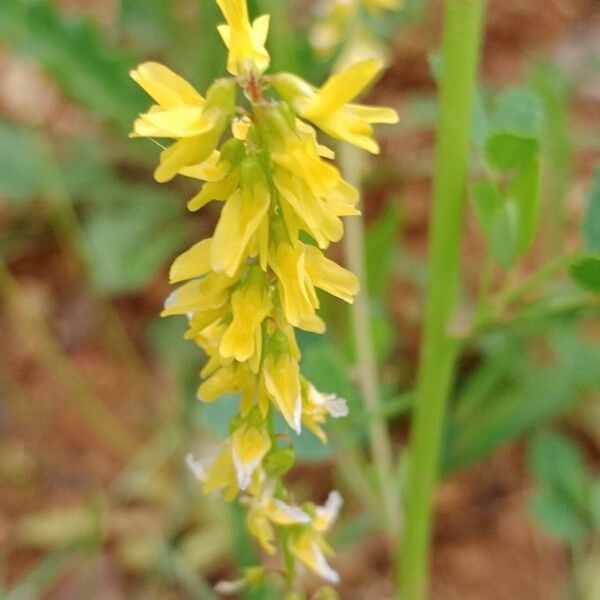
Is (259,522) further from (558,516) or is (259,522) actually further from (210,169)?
(558,516)

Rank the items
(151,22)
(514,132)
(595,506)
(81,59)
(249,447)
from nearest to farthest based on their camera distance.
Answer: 1. (249,447)
2. (514,132)
3. (595,506)
4. (81,59)
5. (151,22)

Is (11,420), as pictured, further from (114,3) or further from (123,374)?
(114,3)

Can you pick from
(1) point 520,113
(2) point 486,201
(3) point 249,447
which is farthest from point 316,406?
(1) point 520,113

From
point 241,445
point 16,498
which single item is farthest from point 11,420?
point 241,445

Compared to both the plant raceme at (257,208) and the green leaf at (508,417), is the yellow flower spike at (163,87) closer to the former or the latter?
the plant raceme at (257,208)

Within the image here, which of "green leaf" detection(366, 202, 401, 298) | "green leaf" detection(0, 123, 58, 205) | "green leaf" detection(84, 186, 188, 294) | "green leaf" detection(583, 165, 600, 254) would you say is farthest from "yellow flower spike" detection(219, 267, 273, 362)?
"green leaf" detection(0, 123, 58, 205)
